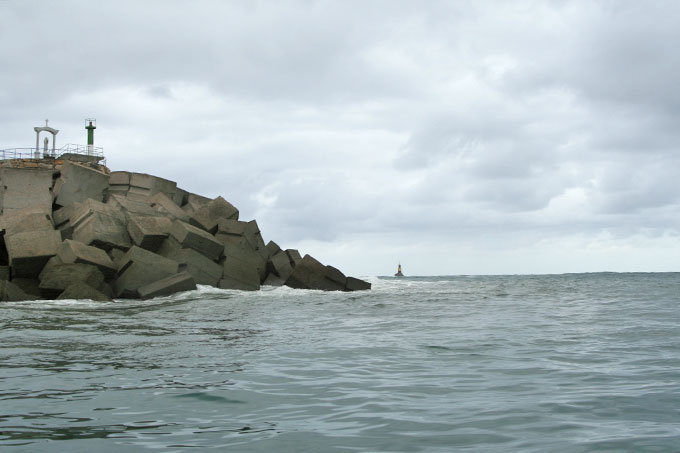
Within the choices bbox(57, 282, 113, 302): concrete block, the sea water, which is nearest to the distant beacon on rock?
bbox(57, 282, 113, 302): concrete block

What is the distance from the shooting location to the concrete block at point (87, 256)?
1639cm

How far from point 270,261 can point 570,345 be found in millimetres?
18913

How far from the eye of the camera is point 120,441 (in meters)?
3.56

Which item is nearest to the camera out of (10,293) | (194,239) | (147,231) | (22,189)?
(10,293)

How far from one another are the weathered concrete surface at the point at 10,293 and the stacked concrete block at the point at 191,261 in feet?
15.1

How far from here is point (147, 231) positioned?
63.7 feet

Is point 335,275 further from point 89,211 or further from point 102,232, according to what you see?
point 89,211

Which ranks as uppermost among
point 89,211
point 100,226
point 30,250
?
point 89,211

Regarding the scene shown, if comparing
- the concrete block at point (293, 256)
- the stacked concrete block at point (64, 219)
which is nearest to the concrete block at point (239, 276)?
the stacked concrete block at point (64, 219)

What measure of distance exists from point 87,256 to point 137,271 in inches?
59.1

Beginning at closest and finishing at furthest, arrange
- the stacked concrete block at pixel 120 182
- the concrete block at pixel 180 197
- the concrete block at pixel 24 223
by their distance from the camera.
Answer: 1. the concrete block at pixel 24 223
2. the stacked concrete block at pixel 120 182
3. the concrete block at pixel 180 197

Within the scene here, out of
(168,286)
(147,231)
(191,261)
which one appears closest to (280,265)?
(191,261)

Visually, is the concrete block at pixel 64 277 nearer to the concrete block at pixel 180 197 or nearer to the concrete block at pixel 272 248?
the concrete block at pixel 180 197

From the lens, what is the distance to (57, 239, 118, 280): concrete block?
53.8ft
